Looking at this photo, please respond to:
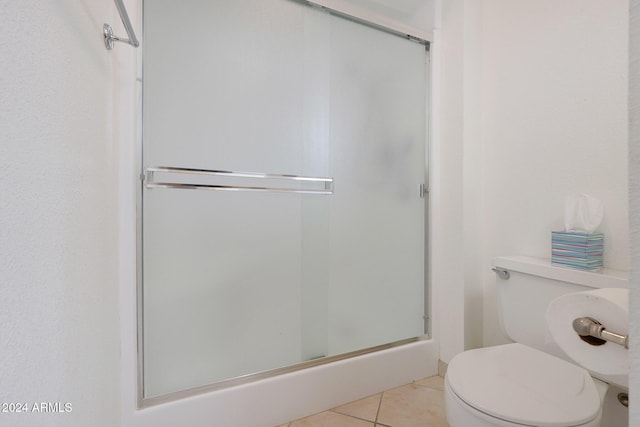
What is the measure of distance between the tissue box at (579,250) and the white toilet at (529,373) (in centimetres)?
5

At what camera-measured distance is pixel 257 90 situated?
1177 millimetres

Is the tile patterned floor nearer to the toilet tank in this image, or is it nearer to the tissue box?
the toilet tank

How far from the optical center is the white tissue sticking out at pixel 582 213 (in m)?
1.04

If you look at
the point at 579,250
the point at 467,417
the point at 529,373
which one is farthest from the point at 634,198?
the point at 579,250

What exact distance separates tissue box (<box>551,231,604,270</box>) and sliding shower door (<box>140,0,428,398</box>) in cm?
60

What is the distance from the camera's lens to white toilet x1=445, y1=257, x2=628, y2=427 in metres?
0.69

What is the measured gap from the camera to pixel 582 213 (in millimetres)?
1066

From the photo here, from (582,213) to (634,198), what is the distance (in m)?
1.09

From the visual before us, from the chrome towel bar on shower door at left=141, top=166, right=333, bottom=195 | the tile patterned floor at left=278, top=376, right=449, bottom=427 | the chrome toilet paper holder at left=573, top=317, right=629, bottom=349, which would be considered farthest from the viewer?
the tile patterned floor at left=278, top=376, right=449, bottom=427

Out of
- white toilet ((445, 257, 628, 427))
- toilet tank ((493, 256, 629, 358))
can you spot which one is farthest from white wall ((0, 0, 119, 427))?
toilet tank ((493, 256, 629, 358))

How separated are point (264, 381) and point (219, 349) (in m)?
0.22

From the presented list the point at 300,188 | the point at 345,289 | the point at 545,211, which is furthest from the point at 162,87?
the point at 545,211

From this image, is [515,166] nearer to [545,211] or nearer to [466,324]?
[545,211]

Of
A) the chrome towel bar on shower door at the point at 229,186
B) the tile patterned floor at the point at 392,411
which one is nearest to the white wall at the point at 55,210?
the chrome towel bar on shower door at the point at 229,186
